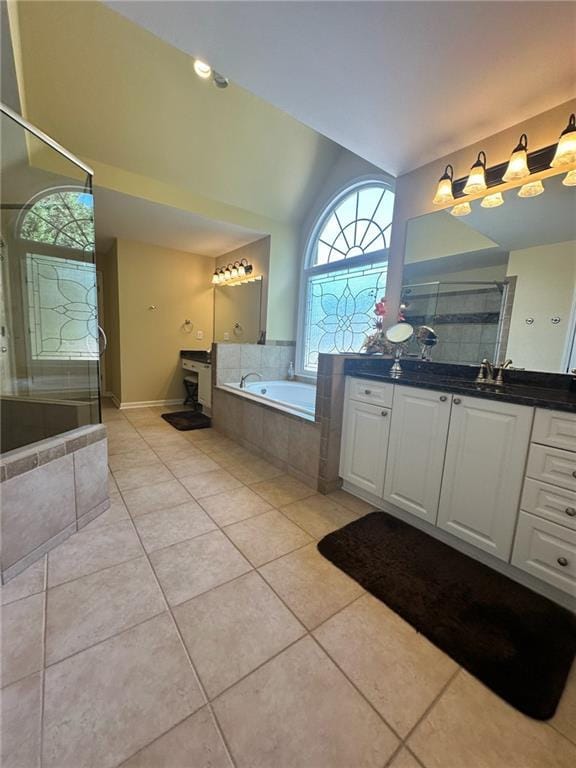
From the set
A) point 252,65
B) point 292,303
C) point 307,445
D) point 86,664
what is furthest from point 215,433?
point 252,65

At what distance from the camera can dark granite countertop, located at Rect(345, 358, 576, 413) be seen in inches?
52.2

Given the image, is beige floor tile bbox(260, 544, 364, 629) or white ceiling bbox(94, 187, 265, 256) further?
white ceiling bbox(94, 187, 265, 256)

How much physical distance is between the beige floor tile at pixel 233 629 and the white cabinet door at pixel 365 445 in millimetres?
965

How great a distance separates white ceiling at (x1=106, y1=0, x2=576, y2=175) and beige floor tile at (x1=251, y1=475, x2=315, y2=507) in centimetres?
253

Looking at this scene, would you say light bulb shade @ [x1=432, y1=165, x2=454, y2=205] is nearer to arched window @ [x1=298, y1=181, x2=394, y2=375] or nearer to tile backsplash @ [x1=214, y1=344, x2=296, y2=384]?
arched window @ [x1=298, y1=181, x2=394, y2=375]

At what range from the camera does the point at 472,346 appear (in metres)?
2.06

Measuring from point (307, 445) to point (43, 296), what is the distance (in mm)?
2762

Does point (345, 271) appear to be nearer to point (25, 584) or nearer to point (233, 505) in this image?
point (233, 505)

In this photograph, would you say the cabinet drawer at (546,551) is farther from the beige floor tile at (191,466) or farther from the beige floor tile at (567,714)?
the beige floor tile at (191,466)

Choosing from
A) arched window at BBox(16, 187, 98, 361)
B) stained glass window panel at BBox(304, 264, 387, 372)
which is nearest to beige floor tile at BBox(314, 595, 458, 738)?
stained glass window panel at BBox(304, 264, 387, 372)

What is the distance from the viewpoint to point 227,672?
998mm

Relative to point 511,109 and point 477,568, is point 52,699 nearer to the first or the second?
point 477,568

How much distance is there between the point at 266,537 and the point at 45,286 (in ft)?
9.67

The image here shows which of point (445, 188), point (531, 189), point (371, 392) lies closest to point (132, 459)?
point (371, 392)
